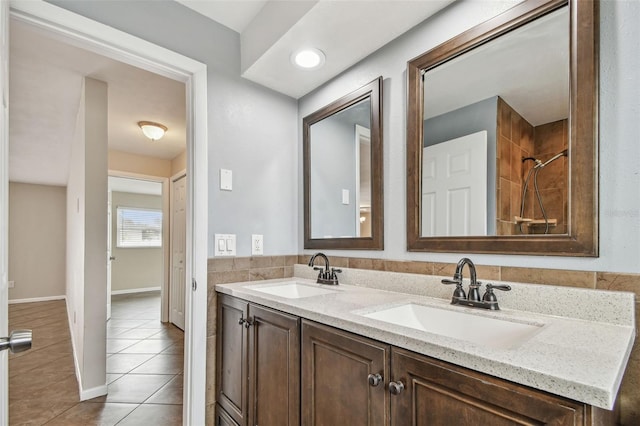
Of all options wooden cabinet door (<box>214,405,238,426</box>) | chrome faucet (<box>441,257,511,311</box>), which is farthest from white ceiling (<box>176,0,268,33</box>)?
wooden cabinet door (<box>214,405,238,426</box>)

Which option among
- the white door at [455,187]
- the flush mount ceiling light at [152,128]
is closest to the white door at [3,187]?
the white door at [455,187]

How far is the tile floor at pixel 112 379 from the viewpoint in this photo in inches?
82.0

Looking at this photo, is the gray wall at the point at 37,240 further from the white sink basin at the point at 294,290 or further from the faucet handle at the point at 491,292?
the faucet handle at the point at 491,292

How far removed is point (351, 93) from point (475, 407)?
5.32ft

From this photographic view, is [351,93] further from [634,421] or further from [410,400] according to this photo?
[634,421]

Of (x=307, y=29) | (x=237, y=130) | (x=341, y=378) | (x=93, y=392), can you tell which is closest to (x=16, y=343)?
(x=341, y=378)

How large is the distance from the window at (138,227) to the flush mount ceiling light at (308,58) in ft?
22.5

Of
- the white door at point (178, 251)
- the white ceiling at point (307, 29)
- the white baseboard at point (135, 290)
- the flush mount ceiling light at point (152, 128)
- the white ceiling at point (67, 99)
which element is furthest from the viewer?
the white baseboard at point (135, 290)

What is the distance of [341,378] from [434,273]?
0.64 meters

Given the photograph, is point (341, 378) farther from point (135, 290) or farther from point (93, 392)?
point (135, 290)

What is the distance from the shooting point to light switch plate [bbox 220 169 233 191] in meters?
1.85

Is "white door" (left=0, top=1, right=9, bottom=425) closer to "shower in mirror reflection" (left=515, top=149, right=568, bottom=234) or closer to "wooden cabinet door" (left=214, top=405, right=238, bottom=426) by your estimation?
"wooden cabinet door" (left=214, top=405, right=238, bottom=426)

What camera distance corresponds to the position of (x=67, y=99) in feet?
9.41

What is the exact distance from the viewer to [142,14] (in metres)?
1.60
